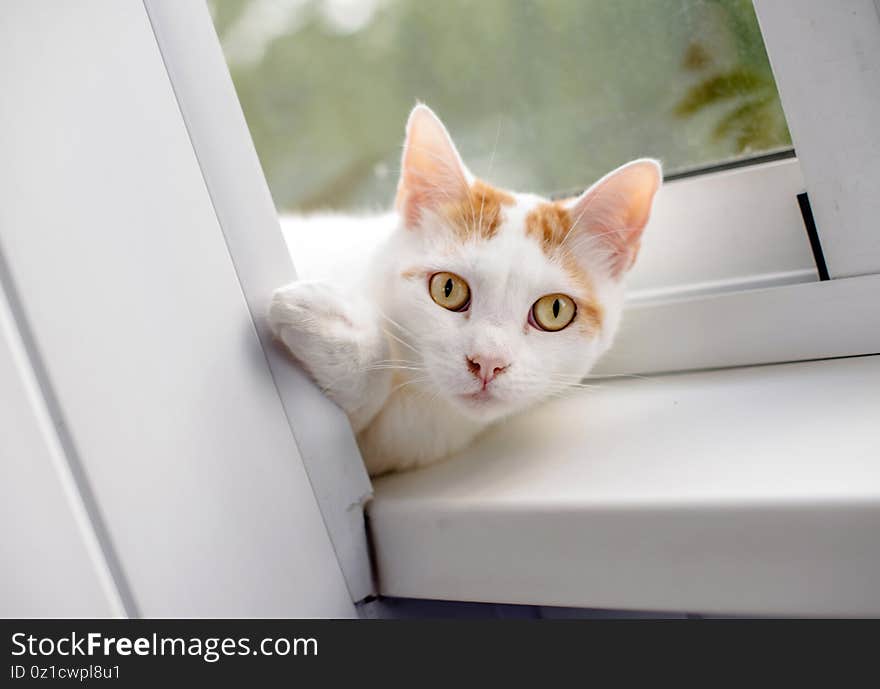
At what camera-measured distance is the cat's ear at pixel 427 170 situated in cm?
89

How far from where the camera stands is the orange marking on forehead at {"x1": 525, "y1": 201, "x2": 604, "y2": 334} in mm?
897

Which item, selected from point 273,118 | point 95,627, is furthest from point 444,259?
point 273,118

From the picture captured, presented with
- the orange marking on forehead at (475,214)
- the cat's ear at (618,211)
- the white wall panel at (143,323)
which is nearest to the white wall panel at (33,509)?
the white wall panel at (143,323)

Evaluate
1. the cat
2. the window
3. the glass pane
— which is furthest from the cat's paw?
the glass pane

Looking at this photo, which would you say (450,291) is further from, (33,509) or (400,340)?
(33,509)

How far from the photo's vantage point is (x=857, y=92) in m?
0.81

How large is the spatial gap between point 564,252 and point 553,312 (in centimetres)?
9

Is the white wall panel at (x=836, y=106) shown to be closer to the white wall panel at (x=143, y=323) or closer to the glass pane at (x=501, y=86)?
the glass pane at (x=501, y=86)

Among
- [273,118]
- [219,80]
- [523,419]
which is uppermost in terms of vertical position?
[273,118]

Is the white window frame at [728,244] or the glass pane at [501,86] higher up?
the glass pane at [501,86]

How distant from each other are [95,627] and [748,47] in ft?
3.29

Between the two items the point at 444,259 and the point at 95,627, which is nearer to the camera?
the point at 95,627

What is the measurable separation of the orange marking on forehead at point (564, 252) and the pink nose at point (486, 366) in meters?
0.16

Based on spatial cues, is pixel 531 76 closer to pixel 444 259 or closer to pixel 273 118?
pixel 444 259
